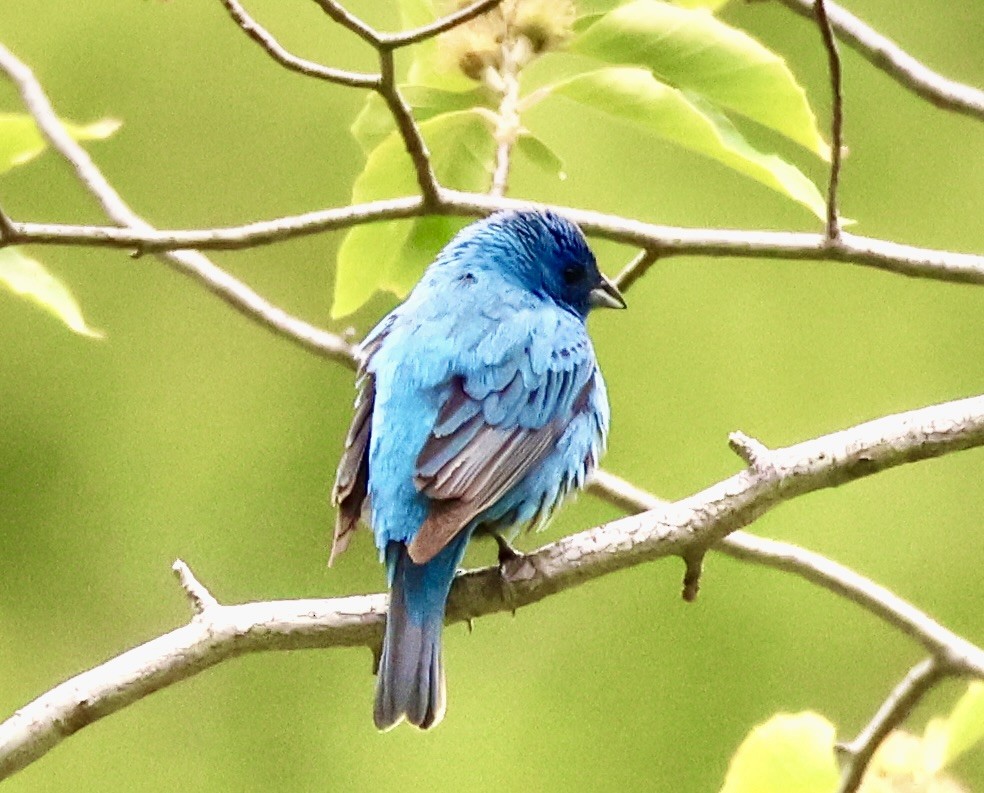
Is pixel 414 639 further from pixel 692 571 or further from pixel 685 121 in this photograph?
pixel 685 121

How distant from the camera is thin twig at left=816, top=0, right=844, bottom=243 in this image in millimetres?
1410

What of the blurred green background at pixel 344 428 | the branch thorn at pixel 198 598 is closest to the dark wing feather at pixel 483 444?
the branch thorn at pixel 198 598

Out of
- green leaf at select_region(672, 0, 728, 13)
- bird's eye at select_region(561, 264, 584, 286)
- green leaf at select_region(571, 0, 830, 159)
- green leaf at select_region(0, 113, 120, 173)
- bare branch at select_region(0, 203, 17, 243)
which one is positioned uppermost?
green leaf at select_region(672, 0, 728, 13)

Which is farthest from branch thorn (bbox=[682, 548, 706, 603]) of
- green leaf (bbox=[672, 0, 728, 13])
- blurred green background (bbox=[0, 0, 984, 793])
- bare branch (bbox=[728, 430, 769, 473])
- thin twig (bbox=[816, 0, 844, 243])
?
blurred green background (bbox=[0, 0, 984, 793])

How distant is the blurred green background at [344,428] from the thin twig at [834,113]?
188 centimetres

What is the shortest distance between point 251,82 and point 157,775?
1.63 m

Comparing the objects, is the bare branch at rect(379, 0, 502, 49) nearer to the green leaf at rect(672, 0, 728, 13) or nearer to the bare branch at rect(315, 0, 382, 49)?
the bare branch at rect(315, 0, 382, 49)

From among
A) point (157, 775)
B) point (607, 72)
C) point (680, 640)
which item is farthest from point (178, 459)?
point (607, 72)

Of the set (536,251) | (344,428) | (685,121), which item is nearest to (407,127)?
(685,121)

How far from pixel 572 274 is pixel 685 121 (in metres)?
0.57

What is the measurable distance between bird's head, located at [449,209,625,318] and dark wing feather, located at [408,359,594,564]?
8.4 inches

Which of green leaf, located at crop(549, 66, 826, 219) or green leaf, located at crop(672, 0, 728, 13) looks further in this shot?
green leaf, located at crop(672, 0, 728, 13)

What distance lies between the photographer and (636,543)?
1514 mm

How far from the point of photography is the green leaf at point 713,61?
1.53m
